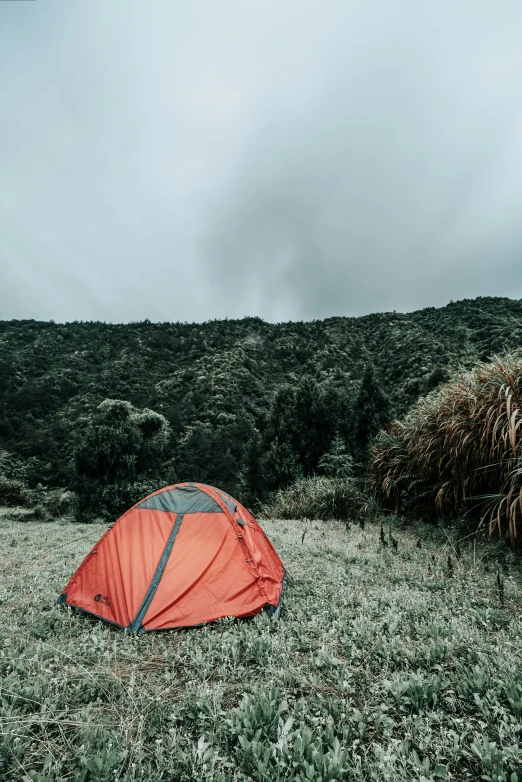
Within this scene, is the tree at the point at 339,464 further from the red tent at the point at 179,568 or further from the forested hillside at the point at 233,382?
the red tent at the point at 179,568

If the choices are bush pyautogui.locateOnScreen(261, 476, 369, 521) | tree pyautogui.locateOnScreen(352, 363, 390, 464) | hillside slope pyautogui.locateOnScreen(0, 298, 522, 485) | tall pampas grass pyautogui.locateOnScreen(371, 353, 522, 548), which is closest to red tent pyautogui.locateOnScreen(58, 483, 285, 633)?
tall pampas grass pyautogui.locateOnScreen(371, 353, 522, 548)

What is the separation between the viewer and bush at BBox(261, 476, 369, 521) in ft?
32.0

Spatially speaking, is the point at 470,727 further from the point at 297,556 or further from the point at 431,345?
the point at 431,345

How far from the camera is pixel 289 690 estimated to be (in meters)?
2.77

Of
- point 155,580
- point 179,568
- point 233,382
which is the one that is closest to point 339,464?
point 179,568

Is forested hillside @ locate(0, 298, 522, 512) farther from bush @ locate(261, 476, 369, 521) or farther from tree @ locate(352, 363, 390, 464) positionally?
bush @ locate(261, 476, 369, 521)

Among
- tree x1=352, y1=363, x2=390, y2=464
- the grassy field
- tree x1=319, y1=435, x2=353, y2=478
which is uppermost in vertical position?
tree x1=352, y1=363, x2=390, y2=464

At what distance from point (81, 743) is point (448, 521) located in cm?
700

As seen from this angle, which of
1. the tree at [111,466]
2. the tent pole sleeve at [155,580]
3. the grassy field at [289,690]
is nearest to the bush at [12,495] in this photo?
the tree at [111,466]

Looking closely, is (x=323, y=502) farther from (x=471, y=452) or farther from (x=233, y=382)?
(x=233, y=382)

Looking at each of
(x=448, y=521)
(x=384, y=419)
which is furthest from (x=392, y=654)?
(x=384, y=419)

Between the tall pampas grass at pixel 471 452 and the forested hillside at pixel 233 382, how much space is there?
579cm

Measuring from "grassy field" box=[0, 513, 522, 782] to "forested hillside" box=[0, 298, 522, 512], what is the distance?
10352 millimetres

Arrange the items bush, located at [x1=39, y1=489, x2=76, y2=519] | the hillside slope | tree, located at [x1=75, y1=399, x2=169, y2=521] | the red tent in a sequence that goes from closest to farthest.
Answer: the red tent → tree, located at [x1=75, y1=399, x2=169, y2=521] → bush, located at [x1=39, y1=489, x2=76, y2=519] → the hillside slope
